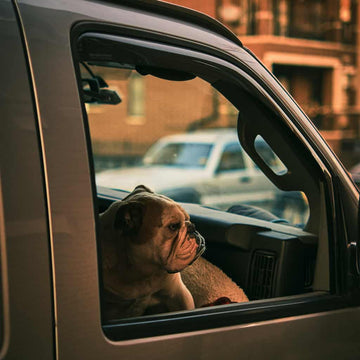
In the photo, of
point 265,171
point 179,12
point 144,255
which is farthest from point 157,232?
point 179,12

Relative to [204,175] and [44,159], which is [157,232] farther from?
[204,175]

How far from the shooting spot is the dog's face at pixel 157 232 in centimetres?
211

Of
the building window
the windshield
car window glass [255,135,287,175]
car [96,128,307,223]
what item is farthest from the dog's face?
the building window

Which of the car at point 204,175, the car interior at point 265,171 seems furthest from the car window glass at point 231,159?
the car interior at point 265,171

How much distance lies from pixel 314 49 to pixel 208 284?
29.8m

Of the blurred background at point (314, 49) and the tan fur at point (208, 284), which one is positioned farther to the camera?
the blurred background at point (314, 49)

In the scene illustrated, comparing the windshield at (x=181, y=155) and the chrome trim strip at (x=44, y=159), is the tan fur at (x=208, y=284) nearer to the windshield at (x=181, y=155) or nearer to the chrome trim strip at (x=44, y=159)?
the chrome trim strip at (x=44, y=159)

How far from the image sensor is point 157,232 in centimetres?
218

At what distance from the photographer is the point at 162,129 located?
27406 millimetres

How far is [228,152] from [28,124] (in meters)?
9.60

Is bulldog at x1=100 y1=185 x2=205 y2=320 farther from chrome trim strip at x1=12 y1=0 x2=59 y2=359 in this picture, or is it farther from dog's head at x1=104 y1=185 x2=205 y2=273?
chrome trim strip at x1=12 y1=0 x2=59 y2=359

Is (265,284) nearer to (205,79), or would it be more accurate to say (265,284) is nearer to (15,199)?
(205,79)

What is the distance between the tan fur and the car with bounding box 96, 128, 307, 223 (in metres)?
7.14

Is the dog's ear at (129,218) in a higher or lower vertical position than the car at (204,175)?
higher
